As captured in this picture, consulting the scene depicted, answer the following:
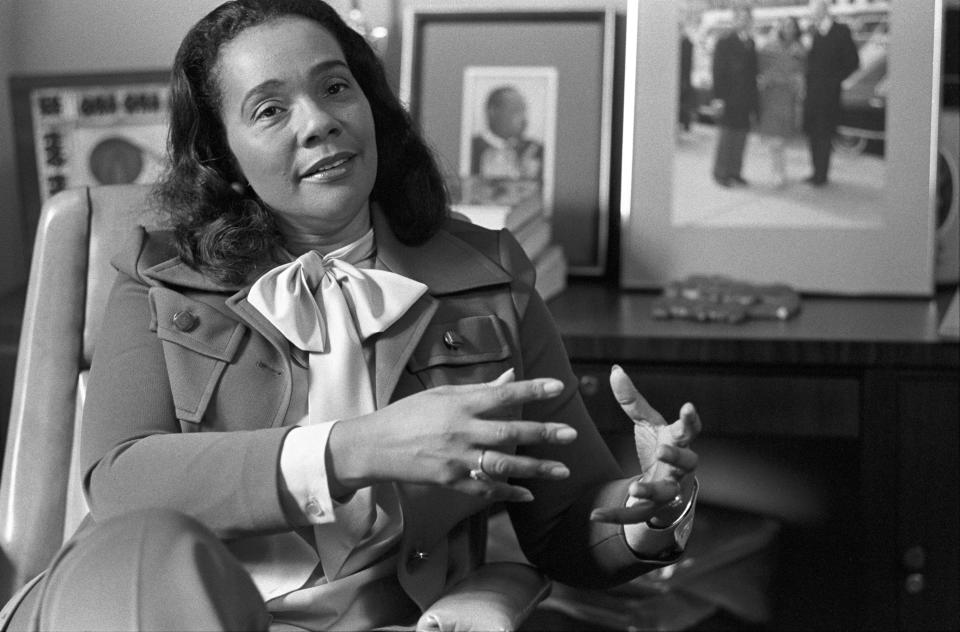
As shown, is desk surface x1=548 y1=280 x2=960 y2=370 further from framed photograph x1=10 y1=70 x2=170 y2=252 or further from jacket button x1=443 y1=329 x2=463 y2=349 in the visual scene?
framed photograph x1=10 y1=70 x2=170 y2=252

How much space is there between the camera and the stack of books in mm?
1956

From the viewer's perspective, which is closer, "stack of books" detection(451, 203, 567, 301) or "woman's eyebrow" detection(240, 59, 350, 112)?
"woman's eyebrow" detection(240, 59, 350, 112)

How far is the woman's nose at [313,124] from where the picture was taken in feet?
4.47

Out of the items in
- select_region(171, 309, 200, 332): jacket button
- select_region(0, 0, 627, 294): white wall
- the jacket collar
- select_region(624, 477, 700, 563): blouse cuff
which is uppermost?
select_region(0, 0, 627, 294): white wall

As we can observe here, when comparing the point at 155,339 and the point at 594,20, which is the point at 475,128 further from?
the point at 155,339

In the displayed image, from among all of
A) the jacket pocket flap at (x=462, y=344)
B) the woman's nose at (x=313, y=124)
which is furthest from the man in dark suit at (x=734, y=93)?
the woman's nose at (x=313, y=124)

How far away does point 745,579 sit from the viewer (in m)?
2.27

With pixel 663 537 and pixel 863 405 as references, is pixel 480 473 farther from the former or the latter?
pixel 863 405

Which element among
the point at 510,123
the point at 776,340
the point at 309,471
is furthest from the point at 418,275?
the point at 510,123

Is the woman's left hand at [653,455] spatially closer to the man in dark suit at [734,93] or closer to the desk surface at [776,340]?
the desk surface at [776,340]

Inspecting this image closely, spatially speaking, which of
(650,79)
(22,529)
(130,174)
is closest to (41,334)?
(22,529)

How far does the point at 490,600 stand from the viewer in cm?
124

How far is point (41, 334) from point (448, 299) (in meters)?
0.52

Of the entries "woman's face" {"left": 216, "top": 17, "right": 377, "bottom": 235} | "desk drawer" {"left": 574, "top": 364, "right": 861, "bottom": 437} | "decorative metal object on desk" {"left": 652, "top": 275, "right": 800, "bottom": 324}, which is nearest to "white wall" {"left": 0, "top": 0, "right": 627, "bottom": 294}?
"decorative metal object on desk" {"left": 652, "top": 275, "right": 800, "bottom": 324}
